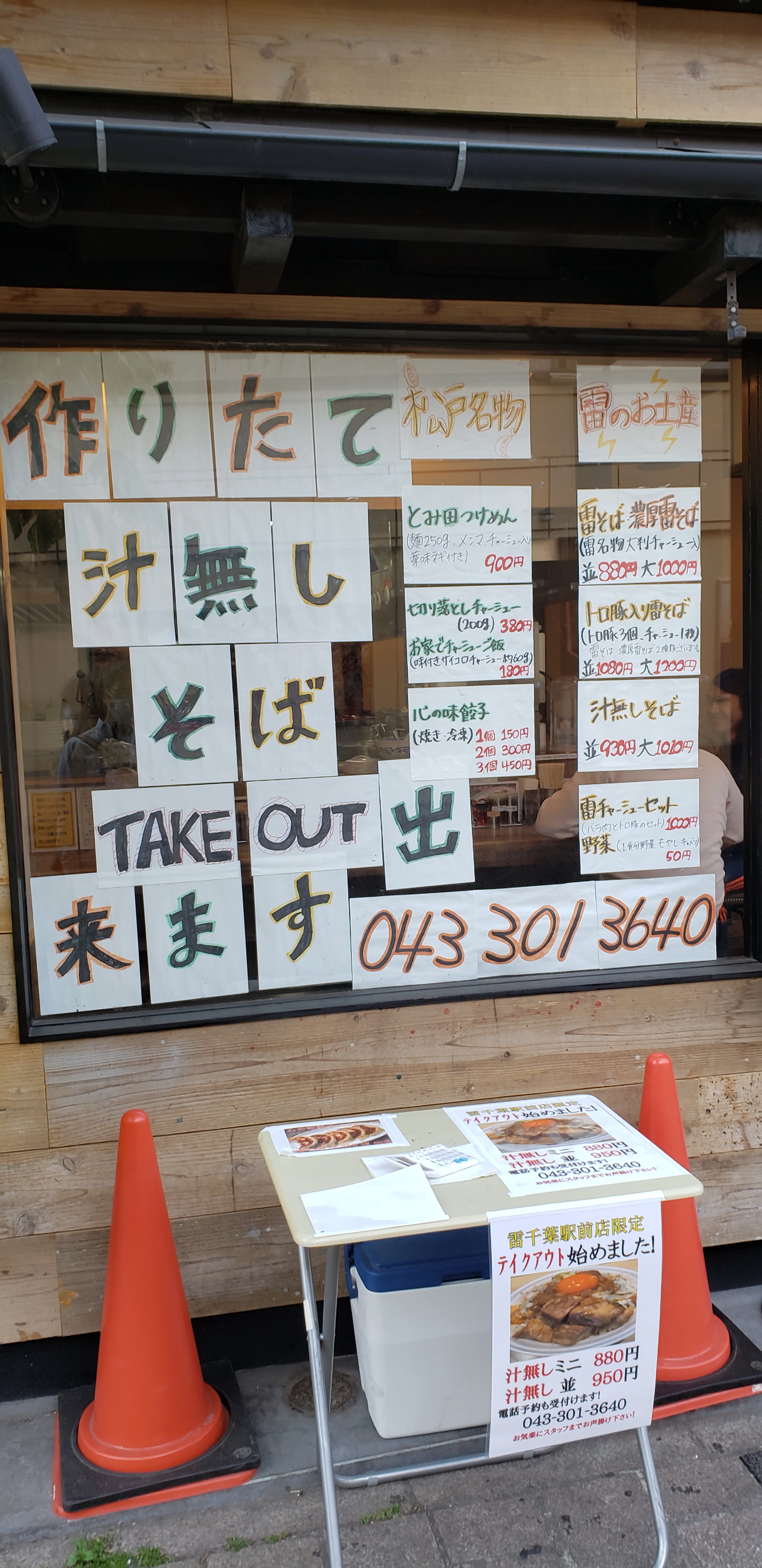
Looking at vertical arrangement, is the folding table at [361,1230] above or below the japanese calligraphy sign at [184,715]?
below

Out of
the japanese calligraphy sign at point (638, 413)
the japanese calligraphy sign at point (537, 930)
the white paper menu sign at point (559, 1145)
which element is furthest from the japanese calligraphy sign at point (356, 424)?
the white paper menu sign at point (559, 1145)

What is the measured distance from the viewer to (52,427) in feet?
10.1

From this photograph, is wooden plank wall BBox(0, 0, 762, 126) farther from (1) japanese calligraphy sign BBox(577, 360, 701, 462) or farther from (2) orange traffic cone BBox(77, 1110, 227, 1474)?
(2) orange traffic cone BBox(77, 1110, 227, 1474)

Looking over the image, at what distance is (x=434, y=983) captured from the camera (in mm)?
3457

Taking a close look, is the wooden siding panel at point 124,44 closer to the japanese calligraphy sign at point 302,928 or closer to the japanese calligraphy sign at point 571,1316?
the japanese calligraphy sign at point 302,928

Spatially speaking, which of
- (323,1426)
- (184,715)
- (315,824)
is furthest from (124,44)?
(323,1426)

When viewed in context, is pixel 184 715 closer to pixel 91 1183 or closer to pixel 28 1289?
pixel 91 1183

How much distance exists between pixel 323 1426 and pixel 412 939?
4.86 feet

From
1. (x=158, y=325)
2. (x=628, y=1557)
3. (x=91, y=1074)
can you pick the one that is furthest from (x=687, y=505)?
(x=628, y=1557)

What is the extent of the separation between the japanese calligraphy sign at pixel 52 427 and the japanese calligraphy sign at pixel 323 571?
576 mm

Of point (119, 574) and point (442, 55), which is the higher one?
point (442, 55)

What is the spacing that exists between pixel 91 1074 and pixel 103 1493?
43.3 inches

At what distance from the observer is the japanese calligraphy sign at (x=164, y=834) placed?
10.5 ft

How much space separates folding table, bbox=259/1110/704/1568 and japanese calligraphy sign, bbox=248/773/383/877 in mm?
937
